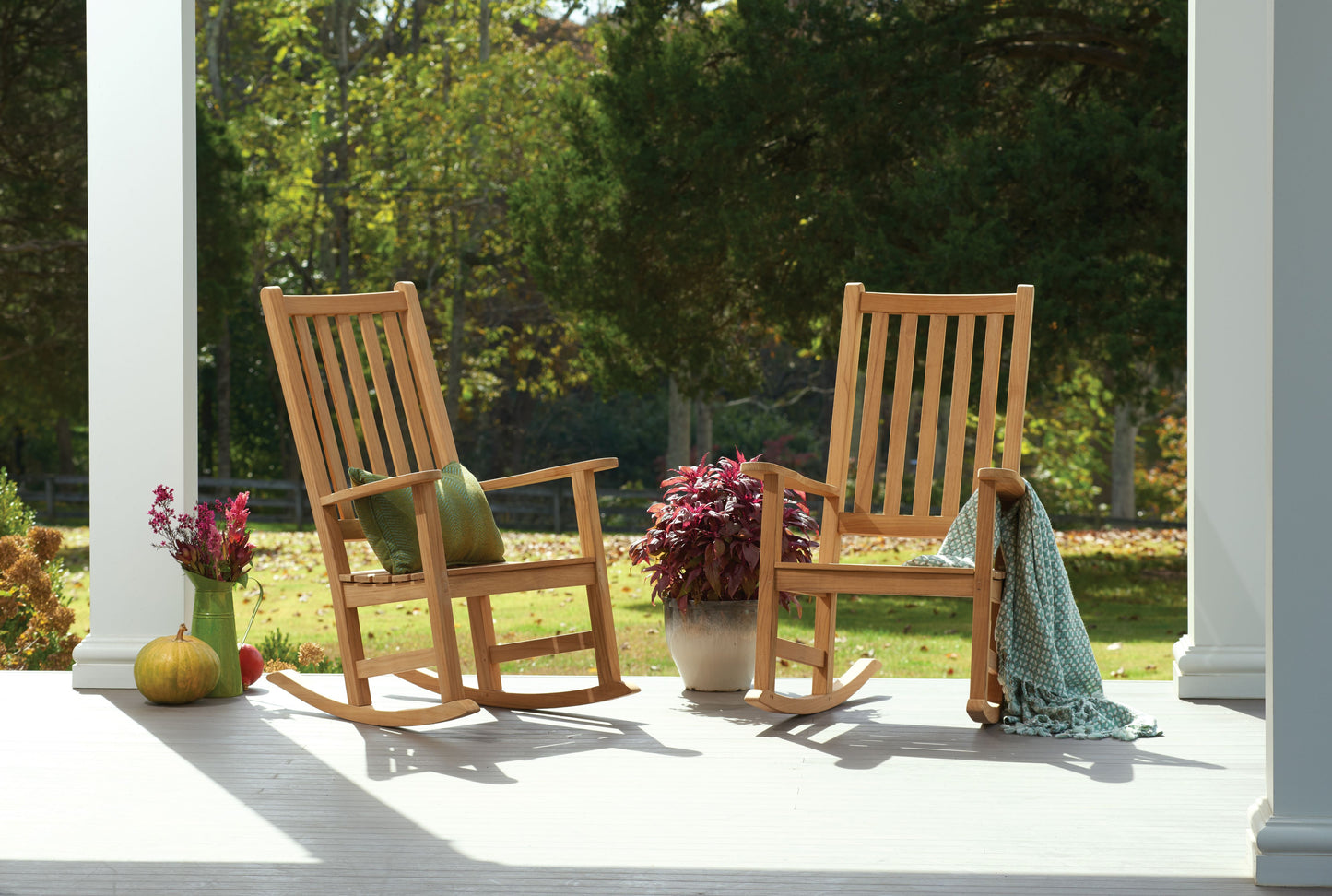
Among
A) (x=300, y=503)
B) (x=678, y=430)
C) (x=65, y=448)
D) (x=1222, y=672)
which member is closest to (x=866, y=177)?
(x=678, y=430)

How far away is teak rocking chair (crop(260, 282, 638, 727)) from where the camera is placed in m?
2.64

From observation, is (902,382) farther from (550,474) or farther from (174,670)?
(174,670)

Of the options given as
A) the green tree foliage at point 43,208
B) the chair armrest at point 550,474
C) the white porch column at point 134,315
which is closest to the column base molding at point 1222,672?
the chair armrest at point 550,474

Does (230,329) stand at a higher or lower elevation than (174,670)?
higher

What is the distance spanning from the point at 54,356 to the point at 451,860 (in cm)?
846

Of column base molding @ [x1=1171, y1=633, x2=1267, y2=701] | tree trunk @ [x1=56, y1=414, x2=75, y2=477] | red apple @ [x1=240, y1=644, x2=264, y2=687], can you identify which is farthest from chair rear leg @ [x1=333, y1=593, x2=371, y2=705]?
tree trunk @ [x1=56, y1=414, x2=75, y2=477]

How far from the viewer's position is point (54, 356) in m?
9.07

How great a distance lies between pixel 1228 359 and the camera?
3.01 metres

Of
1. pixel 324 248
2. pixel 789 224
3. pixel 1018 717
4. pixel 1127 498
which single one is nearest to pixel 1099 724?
pixel 1018 717

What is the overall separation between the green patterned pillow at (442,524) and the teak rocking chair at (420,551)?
58mm

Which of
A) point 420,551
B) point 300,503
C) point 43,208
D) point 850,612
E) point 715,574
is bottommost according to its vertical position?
point 850,612
